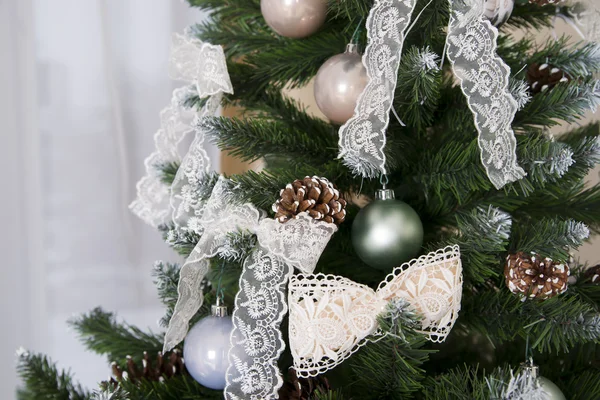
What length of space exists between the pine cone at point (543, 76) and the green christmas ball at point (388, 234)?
0.23 meters

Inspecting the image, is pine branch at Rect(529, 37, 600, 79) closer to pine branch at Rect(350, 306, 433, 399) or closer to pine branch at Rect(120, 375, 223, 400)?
pine branch at Rect(350, 306, 433, 399)

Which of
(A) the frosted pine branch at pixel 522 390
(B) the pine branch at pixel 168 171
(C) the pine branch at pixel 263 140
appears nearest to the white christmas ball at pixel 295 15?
(C) the pine branch at pixel 263 140

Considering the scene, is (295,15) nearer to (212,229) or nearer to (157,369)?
(212,229)

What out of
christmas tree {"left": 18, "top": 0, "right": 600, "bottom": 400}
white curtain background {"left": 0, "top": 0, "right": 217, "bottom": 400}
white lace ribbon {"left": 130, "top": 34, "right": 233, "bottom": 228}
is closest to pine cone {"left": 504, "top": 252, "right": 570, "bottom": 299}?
christmas tree {"left": 18, "top": 0, "right": 600, "bottom": 400}

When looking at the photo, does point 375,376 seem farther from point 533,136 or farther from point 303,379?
point 533,136

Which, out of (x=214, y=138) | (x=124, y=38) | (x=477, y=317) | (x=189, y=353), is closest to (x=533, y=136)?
(x=477, y=317)

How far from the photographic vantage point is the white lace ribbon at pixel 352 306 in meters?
0.53

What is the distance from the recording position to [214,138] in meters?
0.61

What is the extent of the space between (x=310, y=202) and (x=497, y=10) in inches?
11.3

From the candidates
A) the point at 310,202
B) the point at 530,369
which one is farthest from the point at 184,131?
the point at 530,369

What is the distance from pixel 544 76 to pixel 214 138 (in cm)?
40

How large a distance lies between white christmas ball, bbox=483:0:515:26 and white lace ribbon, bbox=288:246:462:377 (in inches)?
10.1

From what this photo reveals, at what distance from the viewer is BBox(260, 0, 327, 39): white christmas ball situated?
0.62m

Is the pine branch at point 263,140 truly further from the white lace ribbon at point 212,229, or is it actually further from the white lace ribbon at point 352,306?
the white lace ribbon at point 352,306
